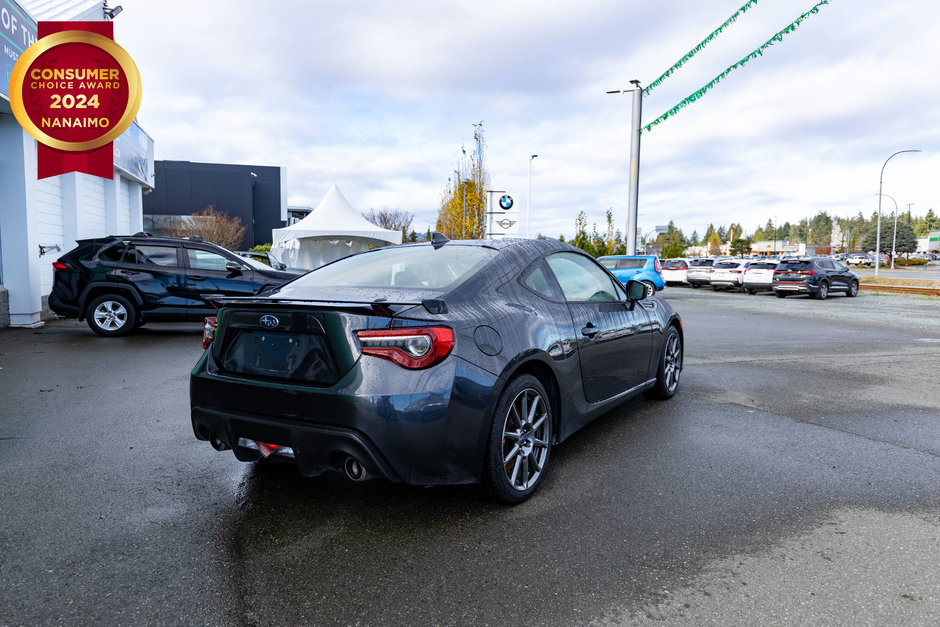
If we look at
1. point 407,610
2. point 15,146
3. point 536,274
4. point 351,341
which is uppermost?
point 15,146

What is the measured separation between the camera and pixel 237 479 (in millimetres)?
3756

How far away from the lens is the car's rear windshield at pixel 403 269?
3697mm

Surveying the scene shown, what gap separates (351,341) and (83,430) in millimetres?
3132

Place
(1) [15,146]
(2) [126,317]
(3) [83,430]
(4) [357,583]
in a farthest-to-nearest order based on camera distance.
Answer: (1) [15,146]
(2) [126,317]
(3) [83,430]
(4) [357,583]

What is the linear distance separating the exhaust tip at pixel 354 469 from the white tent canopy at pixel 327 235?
19.6 metres

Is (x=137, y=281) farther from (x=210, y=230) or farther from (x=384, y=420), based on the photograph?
(x=210, y=230)

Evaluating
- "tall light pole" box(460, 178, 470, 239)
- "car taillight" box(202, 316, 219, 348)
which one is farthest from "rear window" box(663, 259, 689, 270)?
"car taillight" box(202, 316, 219, 348)

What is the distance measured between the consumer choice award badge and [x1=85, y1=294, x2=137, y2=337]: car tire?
357 cm

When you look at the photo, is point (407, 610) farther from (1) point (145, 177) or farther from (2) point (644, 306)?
(1) point (145, 177)

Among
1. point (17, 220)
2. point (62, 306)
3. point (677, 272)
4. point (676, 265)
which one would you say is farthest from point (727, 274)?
point (17, 220)

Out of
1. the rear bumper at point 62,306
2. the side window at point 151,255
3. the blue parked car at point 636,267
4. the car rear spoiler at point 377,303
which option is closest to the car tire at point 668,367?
the car rear spoiler at point 377,303

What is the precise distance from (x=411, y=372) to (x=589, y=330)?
1.65 meters

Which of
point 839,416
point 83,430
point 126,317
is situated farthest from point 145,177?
point 839,416

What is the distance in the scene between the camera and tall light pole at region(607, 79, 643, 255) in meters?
21.9
